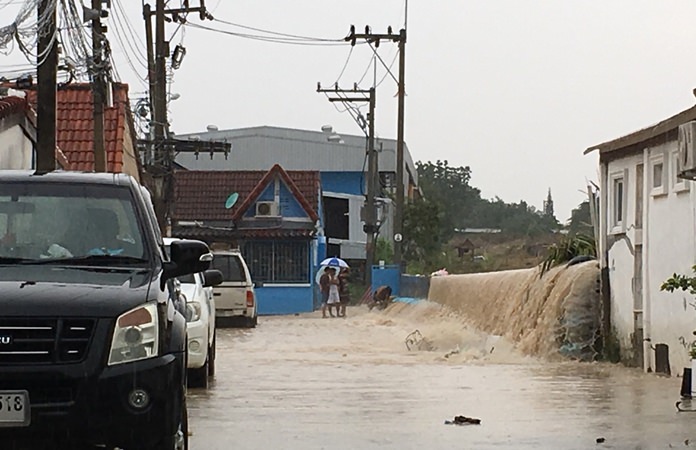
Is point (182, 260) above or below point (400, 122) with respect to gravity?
below

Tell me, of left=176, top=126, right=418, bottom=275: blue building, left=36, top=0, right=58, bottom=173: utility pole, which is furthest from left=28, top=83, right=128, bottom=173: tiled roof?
left=176, top=126, right=418, bottom=275: blue building

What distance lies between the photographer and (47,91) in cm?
1803

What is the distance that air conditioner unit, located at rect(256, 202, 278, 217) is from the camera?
48.8 metres

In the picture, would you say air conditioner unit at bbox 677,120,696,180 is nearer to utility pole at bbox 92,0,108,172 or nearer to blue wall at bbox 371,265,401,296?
utility pole at bbox 92,0,108,172

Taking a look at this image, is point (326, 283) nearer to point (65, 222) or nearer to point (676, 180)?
point (676, 180)

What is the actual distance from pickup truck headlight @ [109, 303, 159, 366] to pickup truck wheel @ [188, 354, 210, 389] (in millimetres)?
7430

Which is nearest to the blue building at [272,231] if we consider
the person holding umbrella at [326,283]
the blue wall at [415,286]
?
the blue wall at [415,286]

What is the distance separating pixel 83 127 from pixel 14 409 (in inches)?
987

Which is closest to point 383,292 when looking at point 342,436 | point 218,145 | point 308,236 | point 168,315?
point 308,236

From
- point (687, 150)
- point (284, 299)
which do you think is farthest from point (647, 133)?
point (284, 299)

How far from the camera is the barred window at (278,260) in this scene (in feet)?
158

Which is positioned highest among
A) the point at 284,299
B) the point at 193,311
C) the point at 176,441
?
the point at 193,311

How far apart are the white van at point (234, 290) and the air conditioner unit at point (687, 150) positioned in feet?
56.6

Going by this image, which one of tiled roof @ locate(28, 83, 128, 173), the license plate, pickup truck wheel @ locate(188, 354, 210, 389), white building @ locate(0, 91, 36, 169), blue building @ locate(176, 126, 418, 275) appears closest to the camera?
the license plate
